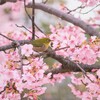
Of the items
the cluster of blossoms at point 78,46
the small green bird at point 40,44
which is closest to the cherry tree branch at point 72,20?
the cluster of blossoms at point 78,46

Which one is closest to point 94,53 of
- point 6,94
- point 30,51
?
point 30,51

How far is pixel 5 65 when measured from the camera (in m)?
1.70

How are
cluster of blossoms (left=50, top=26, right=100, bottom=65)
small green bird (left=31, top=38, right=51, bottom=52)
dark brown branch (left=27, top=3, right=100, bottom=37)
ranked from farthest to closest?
dark brown branch (left=27, top=3, right=100, bottom=37) < cluster of blossoms (left=50, top=26, right=100, bottom=65) < small green bird (left=31, top=38, right=51, bottom=52)

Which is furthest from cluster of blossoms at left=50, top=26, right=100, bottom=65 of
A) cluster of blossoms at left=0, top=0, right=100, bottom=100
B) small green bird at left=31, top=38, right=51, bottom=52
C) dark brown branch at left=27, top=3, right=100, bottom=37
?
dark brown branch at left=27, top=3, right=100, bottom=37

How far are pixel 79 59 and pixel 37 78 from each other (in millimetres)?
609

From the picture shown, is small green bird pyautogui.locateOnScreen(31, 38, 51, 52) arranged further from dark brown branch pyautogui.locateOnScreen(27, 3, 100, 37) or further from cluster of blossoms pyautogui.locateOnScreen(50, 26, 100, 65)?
dark brown branch pyautogui.locateOnScreen(27, 3, 100, 37)

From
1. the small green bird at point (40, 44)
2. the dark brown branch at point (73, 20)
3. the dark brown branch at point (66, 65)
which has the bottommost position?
the dark brown branch at point (66, 65)

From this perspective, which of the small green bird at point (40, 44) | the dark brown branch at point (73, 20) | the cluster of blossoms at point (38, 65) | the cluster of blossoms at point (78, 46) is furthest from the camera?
the dark brown branch at point (73, 20)

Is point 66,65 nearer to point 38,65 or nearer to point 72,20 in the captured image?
point 38,65

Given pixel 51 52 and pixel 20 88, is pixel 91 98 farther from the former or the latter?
pixel 20 88

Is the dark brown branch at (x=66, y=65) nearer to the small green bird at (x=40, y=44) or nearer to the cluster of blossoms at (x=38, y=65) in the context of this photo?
the cluster of blossoms at (x=38, y=65)

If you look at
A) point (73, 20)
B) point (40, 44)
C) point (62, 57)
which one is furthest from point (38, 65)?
point (73, 20)

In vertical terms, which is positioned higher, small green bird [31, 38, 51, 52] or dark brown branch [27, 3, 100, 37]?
small green bird [31, 38, 51, 52]

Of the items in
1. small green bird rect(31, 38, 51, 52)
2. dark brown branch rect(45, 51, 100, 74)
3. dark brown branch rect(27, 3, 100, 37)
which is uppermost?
small green bird rect(31, 38, 51, 52)
